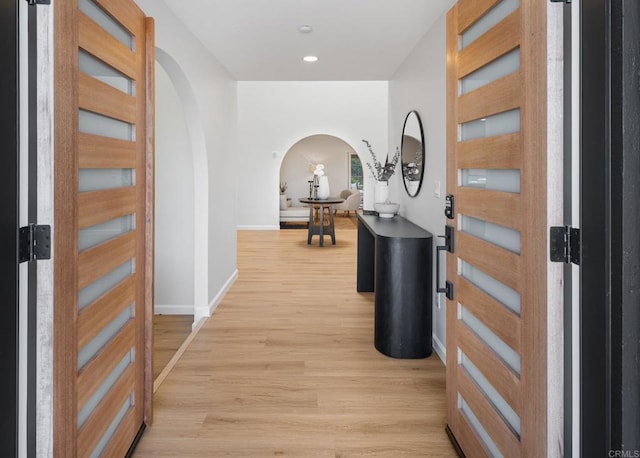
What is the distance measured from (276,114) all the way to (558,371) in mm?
9963

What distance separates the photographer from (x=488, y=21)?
1855 millimetres

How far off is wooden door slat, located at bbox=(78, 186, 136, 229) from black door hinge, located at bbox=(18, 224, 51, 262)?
9.0 inches

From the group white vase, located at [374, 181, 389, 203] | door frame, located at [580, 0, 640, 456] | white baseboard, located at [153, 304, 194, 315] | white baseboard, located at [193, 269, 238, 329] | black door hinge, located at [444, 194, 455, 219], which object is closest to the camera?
door frame, located at [580, 0, 640, 456]

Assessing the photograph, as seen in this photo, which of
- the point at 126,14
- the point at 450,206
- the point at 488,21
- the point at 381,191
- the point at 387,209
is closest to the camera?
the point at 488,21

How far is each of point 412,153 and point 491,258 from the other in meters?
2.63

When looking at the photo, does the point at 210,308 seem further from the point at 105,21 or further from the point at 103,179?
the point at 105,21

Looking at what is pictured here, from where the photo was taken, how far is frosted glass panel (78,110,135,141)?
164 cm

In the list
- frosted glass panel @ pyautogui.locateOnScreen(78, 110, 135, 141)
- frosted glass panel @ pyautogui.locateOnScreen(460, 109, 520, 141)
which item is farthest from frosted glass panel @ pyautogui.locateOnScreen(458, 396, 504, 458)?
frosted glass panel @ pyautogui.locateOnScreen(78, 110, 135, 141)

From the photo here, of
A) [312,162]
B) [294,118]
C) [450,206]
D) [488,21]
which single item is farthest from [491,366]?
[312,162]

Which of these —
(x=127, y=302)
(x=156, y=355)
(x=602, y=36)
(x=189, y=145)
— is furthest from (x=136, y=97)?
(x=189, y=145)

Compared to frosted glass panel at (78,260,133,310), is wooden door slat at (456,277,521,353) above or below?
below

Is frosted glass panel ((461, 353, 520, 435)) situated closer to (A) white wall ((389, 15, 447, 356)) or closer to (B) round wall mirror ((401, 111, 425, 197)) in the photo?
(A) white wall ((389, 15, 447, 356))

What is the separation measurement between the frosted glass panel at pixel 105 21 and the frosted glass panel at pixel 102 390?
1312 millimetres
